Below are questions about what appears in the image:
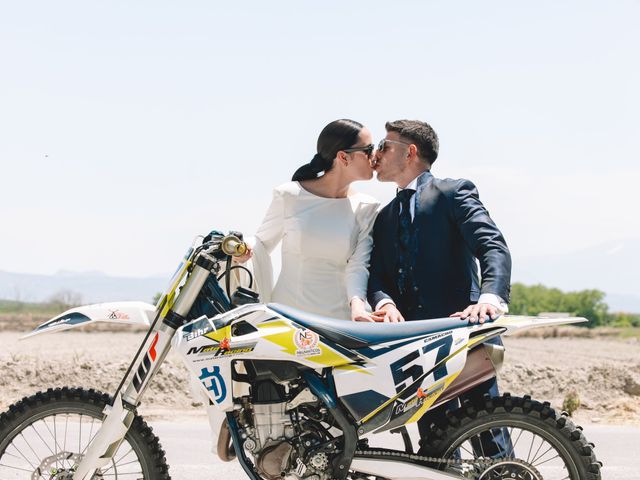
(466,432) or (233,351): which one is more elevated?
(233,351)

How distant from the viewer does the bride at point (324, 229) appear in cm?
496

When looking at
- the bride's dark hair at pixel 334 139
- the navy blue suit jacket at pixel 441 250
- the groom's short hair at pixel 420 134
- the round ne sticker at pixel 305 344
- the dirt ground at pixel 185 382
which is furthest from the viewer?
the dirt ground at pixel 185 382

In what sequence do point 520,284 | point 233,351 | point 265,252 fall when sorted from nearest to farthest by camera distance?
point 233,351 < point 265,252 < point 520,284

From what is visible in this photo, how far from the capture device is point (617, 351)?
1024 inches

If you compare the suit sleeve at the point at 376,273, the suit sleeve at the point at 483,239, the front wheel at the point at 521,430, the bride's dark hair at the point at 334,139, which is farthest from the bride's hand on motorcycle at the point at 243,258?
the front wheel at the point at 521,430

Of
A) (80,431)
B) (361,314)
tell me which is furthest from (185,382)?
(361,314)

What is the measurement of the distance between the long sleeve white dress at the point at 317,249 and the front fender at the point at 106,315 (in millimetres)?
772

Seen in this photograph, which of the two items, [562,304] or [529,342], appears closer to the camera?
[529,342]

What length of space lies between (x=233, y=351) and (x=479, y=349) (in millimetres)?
1087

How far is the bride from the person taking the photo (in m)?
4.96

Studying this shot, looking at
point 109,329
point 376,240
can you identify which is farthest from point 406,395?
point 109,329

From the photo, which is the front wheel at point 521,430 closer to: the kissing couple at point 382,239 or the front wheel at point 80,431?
the kissing couple at point 382,239

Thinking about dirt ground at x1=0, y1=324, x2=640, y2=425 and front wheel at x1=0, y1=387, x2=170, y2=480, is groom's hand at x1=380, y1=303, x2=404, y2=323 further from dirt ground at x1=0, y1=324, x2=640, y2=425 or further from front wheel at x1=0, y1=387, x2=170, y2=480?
dirt ground at x1=0, y1=324, x2=640, y2=425

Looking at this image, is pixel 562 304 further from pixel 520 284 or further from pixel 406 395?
pixel 406 395
